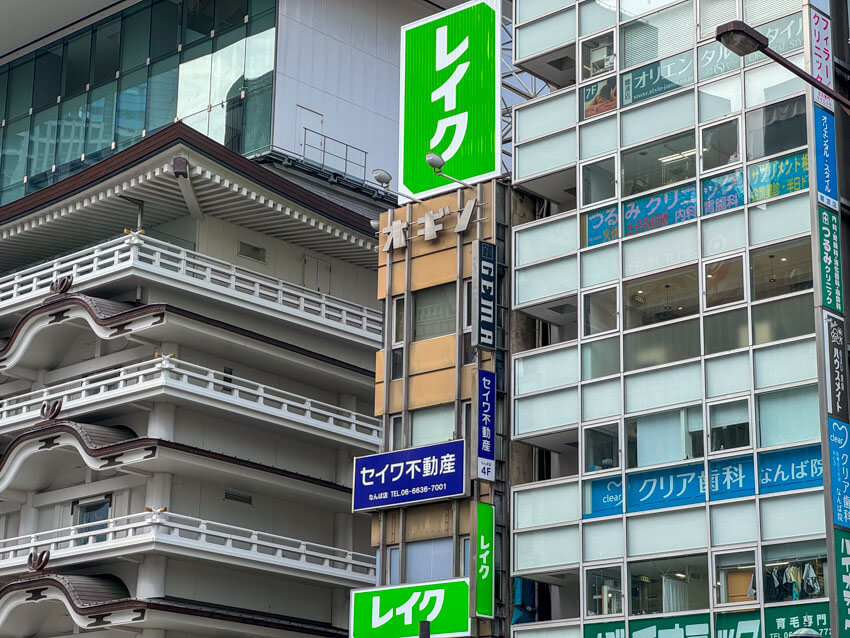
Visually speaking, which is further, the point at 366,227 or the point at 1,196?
the point at 1,196

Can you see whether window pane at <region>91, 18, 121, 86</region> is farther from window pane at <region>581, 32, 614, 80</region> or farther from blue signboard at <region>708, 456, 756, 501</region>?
blue signboard at <region>708, 456, 756, 501</region>

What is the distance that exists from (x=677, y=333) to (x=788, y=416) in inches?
157

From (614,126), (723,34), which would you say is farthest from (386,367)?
(723,34)

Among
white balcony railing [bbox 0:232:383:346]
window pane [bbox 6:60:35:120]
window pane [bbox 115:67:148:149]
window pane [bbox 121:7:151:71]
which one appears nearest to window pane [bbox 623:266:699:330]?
white balcony railing [bbox 0:232:383:346]

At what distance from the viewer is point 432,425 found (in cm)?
4122

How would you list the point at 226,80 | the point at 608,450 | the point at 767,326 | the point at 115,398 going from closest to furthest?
the point at 767,326 < the point at 608,450 < the point at 115,398 < the point at 226,80

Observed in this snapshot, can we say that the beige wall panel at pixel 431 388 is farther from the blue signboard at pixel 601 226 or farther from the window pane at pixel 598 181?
the window pane at pixel 598 181

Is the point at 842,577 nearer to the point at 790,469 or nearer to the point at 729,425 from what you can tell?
the point at 790,469

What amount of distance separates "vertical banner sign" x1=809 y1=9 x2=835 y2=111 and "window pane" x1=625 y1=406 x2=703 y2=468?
8.20 metres

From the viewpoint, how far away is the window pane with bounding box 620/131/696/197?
3791 cm

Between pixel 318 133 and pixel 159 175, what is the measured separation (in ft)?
32.5

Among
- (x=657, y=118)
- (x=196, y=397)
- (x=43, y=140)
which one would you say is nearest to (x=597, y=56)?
(x=657, y=118)

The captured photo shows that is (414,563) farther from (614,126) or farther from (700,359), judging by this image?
(614,126)

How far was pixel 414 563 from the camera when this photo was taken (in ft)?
132
